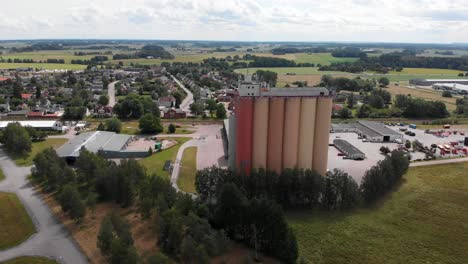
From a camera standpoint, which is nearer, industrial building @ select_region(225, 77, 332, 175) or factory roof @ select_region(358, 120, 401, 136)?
industrial building @ select_region(225, 77, 332, 175)

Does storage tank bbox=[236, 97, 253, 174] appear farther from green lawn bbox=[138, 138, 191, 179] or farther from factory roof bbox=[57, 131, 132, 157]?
factory roof bbox=[57, 131, 132, 157]

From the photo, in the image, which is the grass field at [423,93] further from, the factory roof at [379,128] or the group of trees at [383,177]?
the group of trees at [383,177]

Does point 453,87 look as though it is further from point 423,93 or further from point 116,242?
point 116,242

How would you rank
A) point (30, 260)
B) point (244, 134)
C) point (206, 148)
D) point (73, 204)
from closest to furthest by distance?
1. point (30, 260)
2. point (73, 204)
3. point (244, 134)
4. point (206, 148)

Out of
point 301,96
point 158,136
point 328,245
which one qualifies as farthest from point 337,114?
point 328,245

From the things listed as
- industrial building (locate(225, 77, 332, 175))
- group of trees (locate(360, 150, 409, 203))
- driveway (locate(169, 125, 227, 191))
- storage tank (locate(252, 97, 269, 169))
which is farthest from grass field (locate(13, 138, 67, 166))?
group of trees (locate(360, 150, 409, 203))

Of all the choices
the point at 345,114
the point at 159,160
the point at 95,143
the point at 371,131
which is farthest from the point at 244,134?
the point at 345,114
